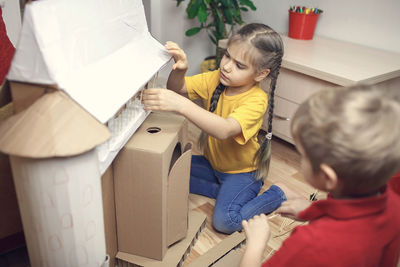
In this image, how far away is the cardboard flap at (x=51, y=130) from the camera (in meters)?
0.60

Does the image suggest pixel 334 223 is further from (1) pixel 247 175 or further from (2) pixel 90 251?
(1) pixel 247 175

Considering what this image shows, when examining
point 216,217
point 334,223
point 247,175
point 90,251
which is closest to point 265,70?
point 247,175

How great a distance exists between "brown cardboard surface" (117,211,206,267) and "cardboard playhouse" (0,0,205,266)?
69 mm

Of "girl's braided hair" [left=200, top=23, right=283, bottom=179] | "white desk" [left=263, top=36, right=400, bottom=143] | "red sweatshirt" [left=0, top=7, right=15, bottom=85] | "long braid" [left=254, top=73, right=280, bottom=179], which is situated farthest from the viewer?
"white desk" [left=263, top=36, right=400, bottom=143]

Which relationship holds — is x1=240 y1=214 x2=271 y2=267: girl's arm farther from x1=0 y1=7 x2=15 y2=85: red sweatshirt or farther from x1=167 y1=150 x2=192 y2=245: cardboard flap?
x1=0 y1=7 x2=15 y2=85: red sweatshirt

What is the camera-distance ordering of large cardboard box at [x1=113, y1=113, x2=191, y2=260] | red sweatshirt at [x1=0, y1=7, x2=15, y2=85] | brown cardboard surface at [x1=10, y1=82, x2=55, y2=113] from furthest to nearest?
red sweatshirt at [x1=0, y1=7, x2=15, y2=85]
large cardboard box at [x1=113, y1=113, x2=191, y2=260]
brown cardboard surface at [x1=10, y1=82, x2=55, y2=113]

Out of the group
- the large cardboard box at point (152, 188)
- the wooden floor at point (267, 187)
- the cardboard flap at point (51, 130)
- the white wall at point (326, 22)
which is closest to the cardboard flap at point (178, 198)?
the large cardboard box at point (152, 188)

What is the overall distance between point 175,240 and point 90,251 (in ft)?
1.20

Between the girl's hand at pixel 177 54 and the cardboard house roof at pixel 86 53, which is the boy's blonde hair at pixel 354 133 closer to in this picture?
the cardboard house roof at pixel 86 53

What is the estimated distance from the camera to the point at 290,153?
1707mm

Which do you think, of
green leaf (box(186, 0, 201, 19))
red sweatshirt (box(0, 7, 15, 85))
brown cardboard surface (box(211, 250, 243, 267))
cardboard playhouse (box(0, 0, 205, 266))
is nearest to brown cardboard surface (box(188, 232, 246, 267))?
brown cardboard surface (box(211, 250, 243, 267))

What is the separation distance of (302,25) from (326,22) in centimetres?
18

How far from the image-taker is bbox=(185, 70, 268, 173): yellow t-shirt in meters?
1.15

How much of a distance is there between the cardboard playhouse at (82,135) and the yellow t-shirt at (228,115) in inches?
12.0
